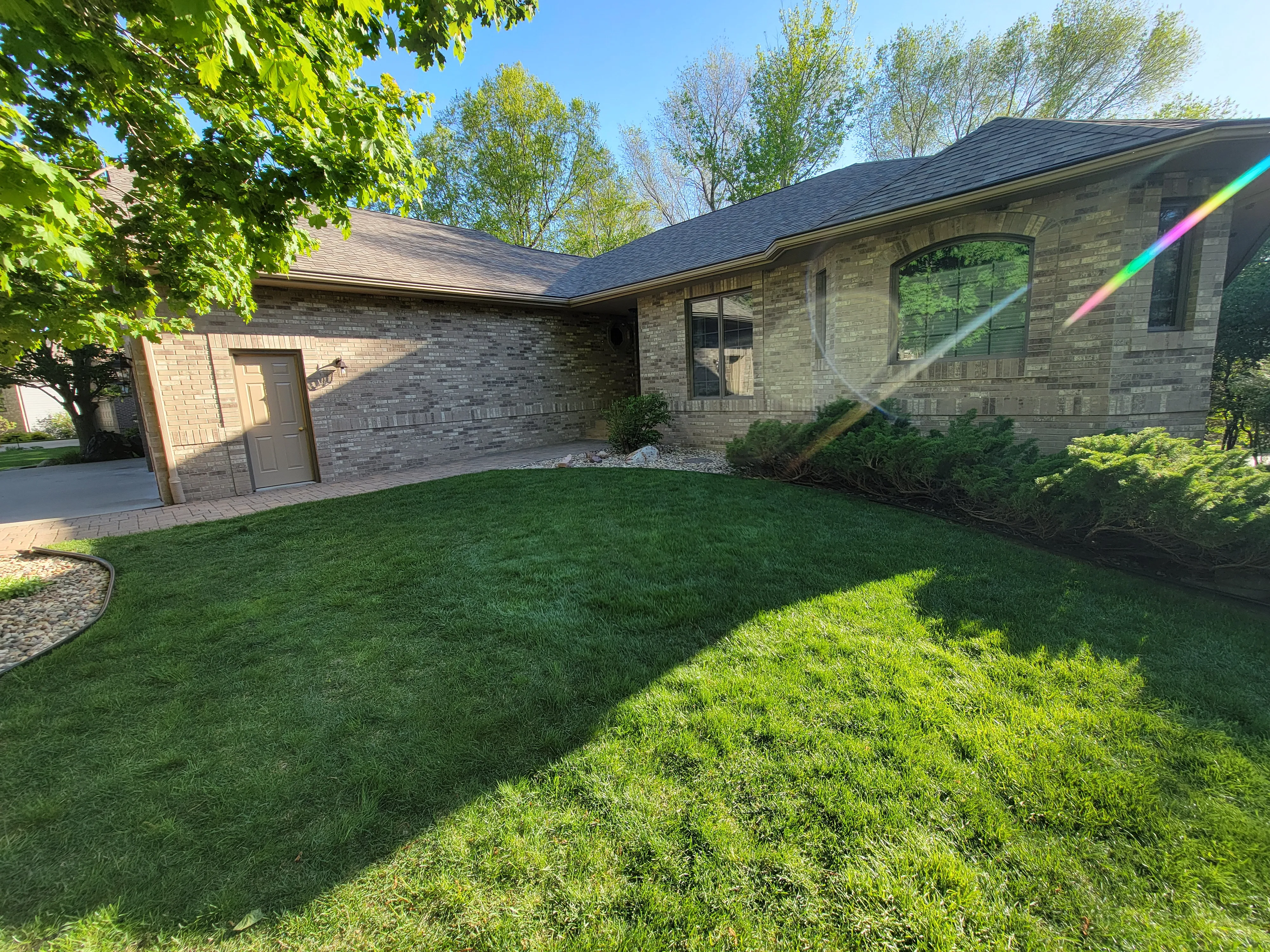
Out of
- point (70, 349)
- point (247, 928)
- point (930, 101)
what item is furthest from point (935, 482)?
point (930, 101)

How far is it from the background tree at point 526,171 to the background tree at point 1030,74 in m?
12.3

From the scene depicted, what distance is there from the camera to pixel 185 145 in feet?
11.4

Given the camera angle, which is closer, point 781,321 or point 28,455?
point 781,321

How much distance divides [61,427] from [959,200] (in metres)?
32.4

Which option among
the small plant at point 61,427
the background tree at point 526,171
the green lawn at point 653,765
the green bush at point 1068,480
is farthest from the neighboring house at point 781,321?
the small plant at point 61,427

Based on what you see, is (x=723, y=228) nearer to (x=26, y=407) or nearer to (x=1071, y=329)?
(x=1071, y=329)

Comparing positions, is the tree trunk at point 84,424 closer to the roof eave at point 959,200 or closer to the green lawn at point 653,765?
the green lawn at point 653,765

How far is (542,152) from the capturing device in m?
24.5

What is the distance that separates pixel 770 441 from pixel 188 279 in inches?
254

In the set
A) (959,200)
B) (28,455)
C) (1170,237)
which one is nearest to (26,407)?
(28,455)

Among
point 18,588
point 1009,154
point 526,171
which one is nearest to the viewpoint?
point 18,588

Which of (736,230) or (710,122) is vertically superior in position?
(710,122)

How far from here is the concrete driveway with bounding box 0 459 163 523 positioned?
7594mm

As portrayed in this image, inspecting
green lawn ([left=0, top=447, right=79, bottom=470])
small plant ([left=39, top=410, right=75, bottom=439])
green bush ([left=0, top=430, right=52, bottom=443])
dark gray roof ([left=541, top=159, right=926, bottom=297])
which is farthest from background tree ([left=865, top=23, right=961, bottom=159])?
green bush ([left=0, top=430, right=52, bottom=443])
